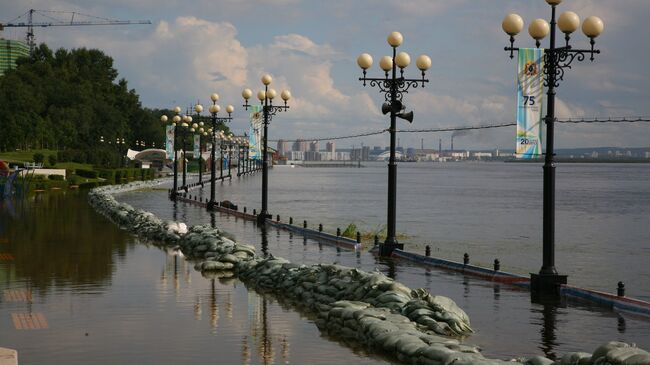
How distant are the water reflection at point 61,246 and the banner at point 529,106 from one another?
9.97 meters

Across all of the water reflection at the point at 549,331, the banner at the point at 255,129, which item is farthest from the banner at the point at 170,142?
the water reflection at the point at 549,331

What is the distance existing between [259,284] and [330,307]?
15.9 feet

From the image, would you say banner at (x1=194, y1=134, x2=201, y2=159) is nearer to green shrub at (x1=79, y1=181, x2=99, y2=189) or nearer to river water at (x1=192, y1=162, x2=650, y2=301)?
river water at (x1=192, y1=162, x2=650, y2=301)

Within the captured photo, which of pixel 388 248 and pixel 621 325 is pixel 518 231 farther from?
pixel 621 325

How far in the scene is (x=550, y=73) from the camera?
2017 cm

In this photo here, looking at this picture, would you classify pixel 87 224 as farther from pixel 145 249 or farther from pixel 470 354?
pixel 470 354

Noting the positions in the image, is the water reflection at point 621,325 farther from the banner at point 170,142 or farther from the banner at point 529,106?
the banner at point 170,142

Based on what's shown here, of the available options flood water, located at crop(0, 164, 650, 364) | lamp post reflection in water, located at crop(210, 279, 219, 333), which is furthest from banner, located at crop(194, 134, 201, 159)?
lamp post reflection in water, located at crop(210, 279, 219, 333)

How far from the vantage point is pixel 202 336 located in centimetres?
1450

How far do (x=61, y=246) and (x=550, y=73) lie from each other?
53.7ft

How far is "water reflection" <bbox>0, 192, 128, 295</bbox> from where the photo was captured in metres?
21.5

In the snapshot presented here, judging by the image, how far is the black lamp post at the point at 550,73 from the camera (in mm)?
19688

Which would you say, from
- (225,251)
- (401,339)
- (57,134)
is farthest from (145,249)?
(57,134)

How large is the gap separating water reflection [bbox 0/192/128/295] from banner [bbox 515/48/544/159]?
9.97 meters
